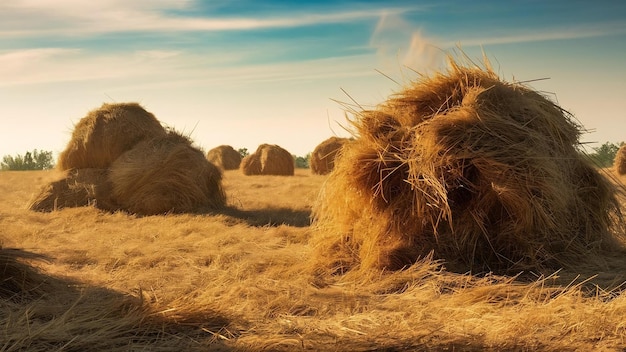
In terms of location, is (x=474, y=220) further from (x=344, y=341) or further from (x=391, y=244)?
(x=344, y=341)

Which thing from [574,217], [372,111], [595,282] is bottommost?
[595,282]

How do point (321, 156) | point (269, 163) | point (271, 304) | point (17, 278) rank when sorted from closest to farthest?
point (271, 304) → point (17, 278) → point (321, 156) → point (269, 163)

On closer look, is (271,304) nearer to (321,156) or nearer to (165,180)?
(165,180)

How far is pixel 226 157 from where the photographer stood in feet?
78.2

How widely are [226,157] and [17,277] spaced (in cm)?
1952

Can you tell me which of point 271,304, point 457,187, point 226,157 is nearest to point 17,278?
point 271,304

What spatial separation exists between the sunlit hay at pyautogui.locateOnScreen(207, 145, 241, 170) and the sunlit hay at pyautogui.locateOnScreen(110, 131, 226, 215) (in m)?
12.7

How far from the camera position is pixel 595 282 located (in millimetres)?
4645

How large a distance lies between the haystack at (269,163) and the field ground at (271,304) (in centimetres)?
1298

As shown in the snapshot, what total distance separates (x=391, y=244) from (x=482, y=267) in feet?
2.30

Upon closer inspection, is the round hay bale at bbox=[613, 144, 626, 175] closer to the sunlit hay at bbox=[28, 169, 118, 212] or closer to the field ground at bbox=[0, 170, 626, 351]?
the field ground at bbox=[0, 170, 626, 351]

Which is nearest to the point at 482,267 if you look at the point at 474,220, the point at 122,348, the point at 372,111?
the point at 474,220

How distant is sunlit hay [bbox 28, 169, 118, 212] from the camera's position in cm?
1022

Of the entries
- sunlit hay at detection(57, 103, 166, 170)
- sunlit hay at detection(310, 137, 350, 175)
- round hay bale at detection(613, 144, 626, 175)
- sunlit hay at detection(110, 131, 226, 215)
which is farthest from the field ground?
sunlit hay at detection(310, 137, 350, 175)
